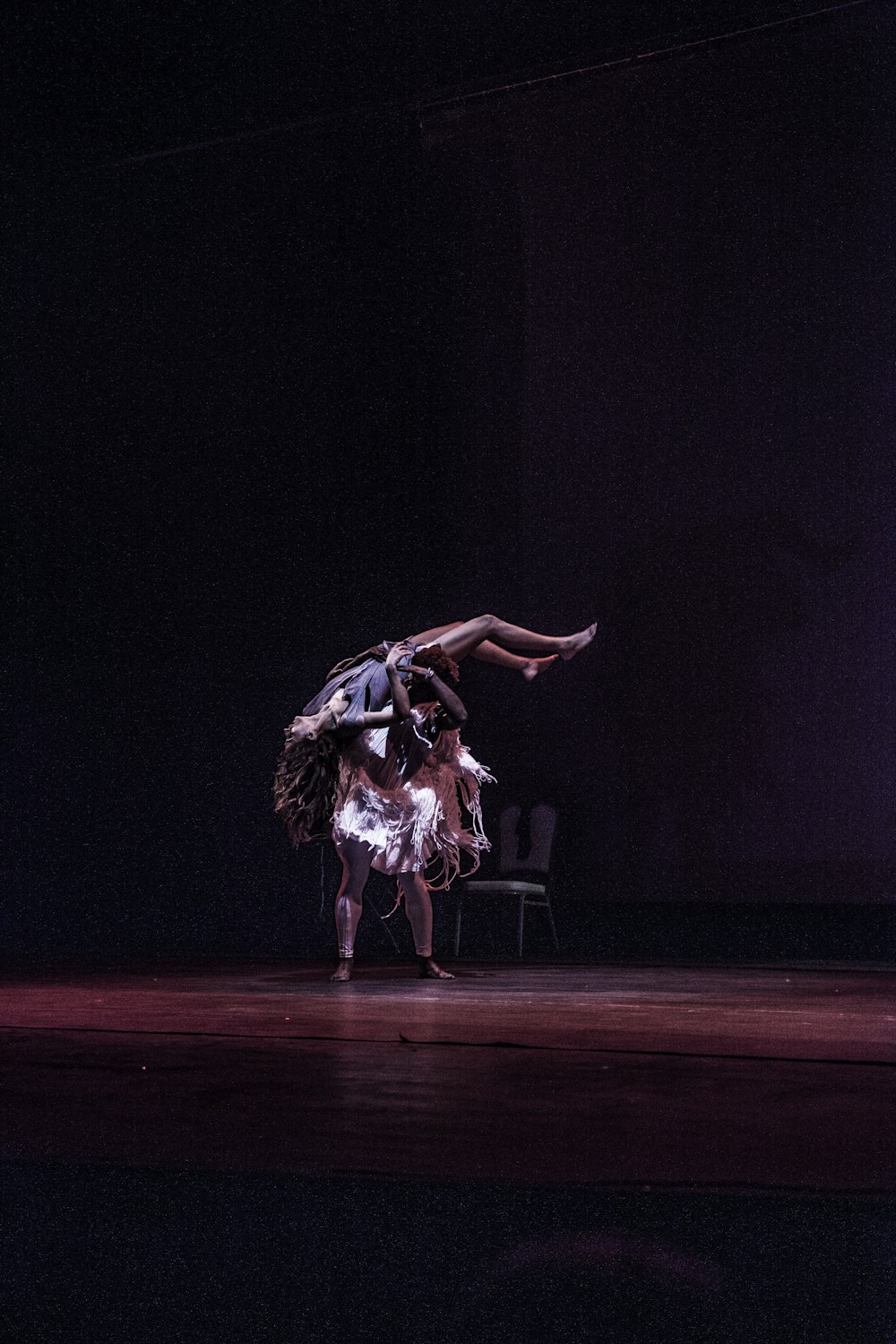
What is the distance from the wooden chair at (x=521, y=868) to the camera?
19.9ft

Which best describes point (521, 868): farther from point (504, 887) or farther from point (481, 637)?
point (481, 637)

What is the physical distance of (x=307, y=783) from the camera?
458 cm

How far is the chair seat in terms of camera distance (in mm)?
5949

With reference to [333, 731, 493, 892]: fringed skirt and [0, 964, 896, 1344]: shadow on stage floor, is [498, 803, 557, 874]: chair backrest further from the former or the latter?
[0, 964, 896, 1344]: shadow on stage floor

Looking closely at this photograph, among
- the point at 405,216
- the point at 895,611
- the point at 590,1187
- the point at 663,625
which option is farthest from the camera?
the point at 405,216

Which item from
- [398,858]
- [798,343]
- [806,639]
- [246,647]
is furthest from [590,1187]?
[246,647]

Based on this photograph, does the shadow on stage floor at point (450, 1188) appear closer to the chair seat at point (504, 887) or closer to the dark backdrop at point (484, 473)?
the chair seat at point (504, 887)

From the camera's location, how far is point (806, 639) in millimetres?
6113

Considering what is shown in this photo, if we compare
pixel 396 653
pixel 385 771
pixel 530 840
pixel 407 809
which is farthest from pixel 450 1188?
pixel 530 840

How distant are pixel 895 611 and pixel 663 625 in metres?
1.06

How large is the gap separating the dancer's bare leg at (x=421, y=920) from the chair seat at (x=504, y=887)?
1.37m

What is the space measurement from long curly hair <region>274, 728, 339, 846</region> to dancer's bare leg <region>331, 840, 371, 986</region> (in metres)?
0.18

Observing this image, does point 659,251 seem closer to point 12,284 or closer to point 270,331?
point 270,331

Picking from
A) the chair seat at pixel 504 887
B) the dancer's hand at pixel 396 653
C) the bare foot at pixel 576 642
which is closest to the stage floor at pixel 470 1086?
the dancer's hand at pixel 396 653
